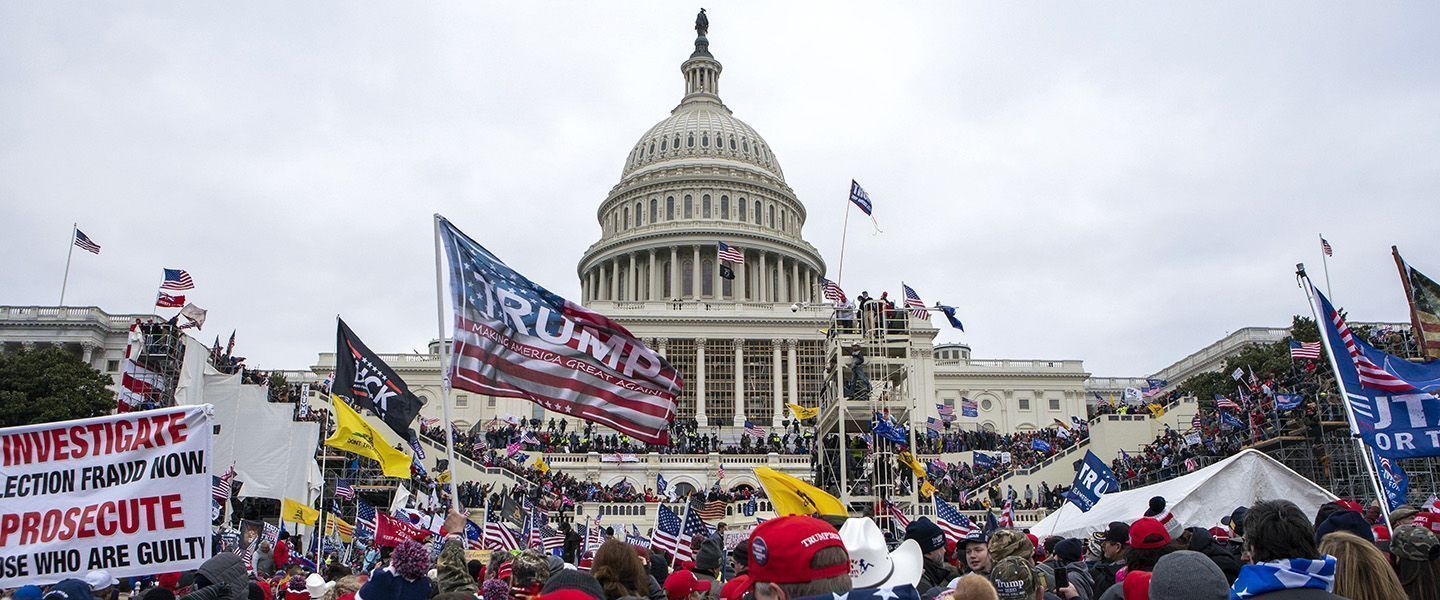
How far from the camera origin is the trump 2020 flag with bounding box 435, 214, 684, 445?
11688mm

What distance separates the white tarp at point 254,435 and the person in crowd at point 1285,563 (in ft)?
82.1

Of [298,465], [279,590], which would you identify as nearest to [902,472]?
[298,465]

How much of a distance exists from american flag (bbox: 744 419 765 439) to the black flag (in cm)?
4645

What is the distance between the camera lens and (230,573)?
7.68 meters

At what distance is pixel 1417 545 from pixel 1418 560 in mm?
120

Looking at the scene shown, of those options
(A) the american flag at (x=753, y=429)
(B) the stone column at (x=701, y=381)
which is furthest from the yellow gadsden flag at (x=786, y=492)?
(B) the stone column at (x=701, y=381)

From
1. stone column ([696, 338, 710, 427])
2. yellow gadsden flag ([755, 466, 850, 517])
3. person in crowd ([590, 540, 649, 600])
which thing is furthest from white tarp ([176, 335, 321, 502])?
stone column ([696, 338, 710, 427])

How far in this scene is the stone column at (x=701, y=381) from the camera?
229 feet

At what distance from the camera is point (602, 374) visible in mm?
12102

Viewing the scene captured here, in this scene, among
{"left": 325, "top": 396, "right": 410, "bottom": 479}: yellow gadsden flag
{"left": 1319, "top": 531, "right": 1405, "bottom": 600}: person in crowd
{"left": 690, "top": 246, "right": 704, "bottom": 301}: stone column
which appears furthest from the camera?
{"left": 690, "top": 246, "right": 704, "bottom": 301}: stone column

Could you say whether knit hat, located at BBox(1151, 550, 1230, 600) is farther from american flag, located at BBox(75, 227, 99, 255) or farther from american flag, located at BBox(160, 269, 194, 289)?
american flag, located at BBox(75, 227, 99, 255)

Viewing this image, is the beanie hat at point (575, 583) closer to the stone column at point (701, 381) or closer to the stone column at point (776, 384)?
the stone column at point (701, 381)

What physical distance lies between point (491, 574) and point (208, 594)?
2223 mm

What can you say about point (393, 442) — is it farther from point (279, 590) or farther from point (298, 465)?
point (279, 590)
